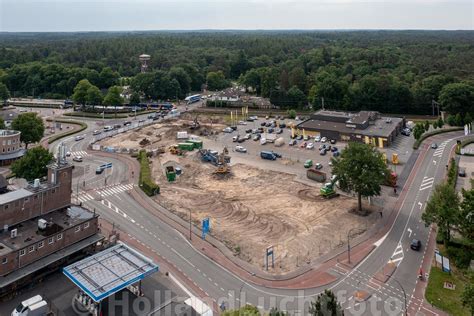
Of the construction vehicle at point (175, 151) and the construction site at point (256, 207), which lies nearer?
the construction site at point (256, 207)

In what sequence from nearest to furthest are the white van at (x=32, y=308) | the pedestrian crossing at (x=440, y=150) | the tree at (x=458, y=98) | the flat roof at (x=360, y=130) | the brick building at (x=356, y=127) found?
the white van at (x=32, y=308)
the pedestrian crossing at (x=440, y=150)
the brick building at (x=356, y=127)
the flat roof at (x=360, y=130)
the tree at (x=458, y=98)

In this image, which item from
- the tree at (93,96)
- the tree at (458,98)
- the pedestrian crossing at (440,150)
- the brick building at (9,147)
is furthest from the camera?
the tree at (93,96)

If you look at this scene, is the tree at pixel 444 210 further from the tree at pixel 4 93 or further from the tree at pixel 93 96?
the tree at pixel 4 93

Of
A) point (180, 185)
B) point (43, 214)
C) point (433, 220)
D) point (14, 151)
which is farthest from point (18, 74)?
point (433, 220)

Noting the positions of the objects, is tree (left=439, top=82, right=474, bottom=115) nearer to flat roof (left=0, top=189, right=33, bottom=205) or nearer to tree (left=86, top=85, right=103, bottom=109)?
flat roof (left=0, top=189, right=33, bottom=205)

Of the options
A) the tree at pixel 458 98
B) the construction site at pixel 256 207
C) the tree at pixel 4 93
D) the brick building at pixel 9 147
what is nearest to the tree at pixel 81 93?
the tree at pixel 4 93

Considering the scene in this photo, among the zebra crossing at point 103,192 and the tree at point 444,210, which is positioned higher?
the tree at point 444,210

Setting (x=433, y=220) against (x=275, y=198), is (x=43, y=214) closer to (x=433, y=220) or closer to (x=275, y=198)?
(x=275, y=198)
